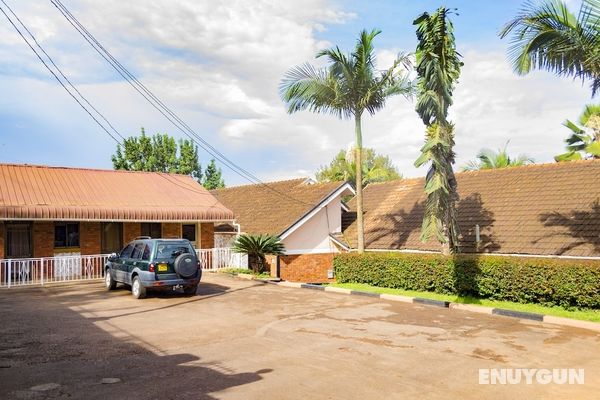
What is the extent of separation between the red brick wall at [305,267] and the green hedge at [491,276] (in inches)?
182

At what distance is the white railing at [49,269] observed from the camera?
1728 cm

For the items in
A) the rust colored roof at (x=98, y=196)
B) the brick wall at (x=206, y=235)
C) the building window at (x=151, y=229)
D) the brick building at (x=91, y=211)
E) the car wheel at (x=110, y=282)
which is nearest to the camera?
the car wheel at (x=110, y=282)

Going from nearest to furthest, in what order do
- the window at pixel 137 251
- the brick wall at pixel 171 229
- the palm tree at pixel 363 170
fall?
the window at pixel 137 251 → the brick wall at pixel 171 229 → the palm tree at pixel 363 170

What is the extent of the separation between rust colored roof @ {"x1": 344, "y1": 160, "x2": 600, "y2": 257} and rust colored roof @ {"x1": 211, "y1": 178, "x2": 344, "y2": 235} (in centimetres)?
254

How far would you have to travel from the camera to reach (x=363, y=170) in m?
38.2

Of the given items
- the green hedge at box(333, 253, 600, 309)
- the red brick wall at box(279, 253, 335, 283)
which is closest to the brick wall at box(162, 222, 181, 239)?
the red brick wall at box(279, 253, 335, 283)

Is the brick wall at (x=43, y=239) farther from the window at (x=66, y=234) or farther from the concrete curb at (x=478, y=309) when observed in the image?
the concrete curb at (x=478, y=309)

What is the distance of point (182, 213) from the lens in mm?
21328

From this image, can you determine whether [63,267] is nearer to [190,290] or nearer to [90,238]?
[90,238]

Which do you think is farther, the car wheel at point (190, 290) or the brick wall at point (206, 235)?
the brick wall at point (206, 235)

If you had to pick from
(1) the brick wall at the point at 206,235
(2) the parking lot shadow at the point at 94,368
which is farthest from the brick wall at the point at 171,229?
(2) the parking lot shadow at the point at 94,368

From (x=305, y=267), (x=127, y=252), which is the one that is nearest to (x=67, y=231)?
(x=127, y=252)

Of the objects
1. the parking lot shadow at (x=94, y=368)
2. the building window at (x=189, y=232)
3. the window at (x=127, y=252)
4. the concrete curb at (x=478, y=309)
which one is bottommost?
the concrete curb at (x=478, y=309)

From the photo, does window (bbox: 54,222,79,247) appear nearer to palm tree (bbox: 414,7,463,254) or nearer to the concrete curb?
the concrete curb
